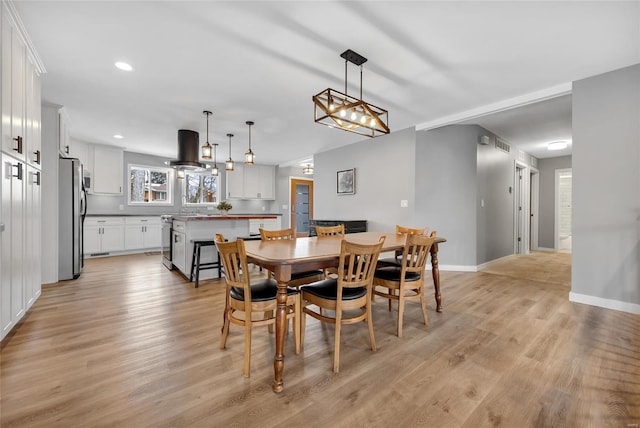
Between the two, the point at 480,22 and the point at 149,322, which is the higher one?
the point at 480,22

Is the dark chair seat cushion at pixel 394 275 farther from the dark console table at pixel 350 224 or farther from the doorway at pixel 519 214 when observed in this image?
the doorway at pixel 519 214

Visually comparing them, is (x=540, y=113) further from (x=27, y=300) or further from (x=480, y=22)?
(x=27, y=300)

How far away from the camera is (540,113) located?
163 inches

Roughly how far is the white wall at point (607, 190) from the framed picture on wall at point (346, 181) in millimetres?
3425

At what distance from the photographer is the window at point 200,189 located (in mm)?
7520

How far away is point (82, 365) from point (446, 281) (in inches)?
157

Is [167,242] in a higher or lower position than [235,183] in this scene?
lower

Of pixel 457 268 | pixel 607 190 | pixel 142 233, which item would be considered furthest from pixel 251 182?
pixel 607 190

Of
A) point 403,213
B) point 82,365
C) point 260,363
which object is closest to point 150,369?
point 82,365

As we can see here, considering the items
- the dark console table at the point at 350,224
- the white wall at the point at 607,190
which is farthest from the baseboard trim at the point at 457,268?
the white wall at the point at 607,190

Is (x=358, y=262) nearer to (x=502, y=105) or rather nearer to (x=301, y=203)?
(x=502, y=105)

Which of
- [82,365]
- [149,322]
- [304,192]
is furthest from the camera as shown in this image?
[304,192]

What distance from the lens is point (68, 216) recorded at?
4000 mm

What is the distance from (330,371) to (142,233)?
6299 millimetres
